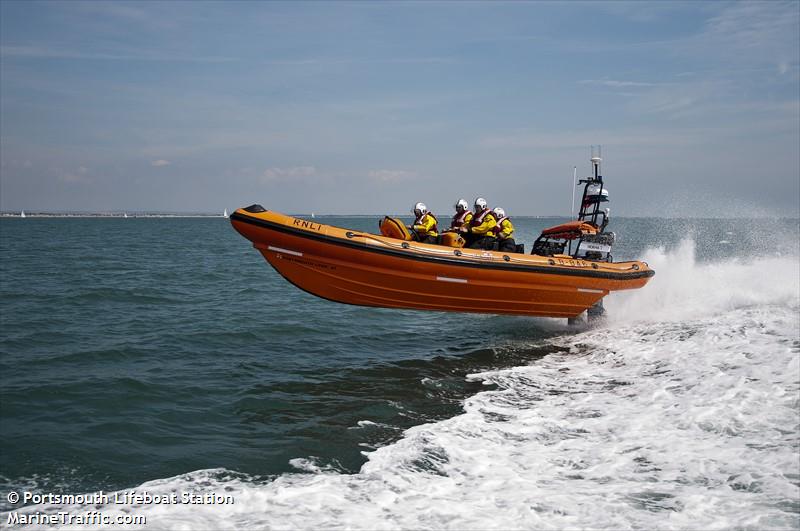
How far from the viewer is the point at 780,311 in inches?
347

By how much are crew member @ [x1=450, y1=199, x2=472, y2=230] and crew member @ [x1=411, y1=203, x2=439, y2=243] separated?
1.27 feet

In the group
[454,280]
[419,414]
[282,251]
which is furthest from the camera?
[454,280]

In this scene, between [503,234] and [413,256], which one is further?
[503,234]

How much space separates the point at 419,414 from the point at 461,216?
4.02 meters

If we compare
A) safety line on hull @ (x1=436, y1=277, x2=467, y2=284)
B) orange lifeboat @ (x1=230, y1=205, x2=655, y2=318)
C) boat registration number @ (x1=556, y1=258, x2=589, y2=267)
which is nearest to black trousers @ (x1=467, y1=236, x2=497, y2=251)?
orange lifeboat @ (x1=230, y1=205, x2=655, y2=318)

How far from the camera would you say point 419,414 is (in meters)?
5.82

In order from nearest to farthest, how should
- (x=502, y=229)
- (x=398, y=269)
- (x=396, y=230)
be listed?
(x=398, y=269) < (x=396, y=230) < (x=502, y=229)

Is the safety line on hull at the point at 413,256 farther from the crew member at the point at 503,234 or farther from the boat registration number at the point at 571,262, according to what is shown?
the crew member at the point at 503,234

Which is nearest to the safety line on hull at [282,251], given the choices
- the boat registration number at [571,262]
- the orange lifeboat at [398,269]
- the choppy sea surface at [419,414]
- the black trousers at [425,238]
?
the orange lifeboat at [398,269]

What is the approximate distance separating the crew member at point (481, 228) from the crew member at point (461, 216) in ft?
0.22

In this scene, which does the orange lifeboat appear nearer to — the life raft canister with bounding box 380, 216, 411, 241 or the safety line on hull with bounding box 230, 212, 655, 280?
the safety line on hull with bounding box 230, 212, 655, 280

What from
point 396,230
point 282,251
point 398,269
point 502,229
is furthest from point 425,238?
point 282,251

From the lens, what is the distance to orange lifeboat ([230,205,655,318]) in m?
7.73

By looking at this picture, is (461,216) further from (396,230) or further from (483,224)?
(396,230)
